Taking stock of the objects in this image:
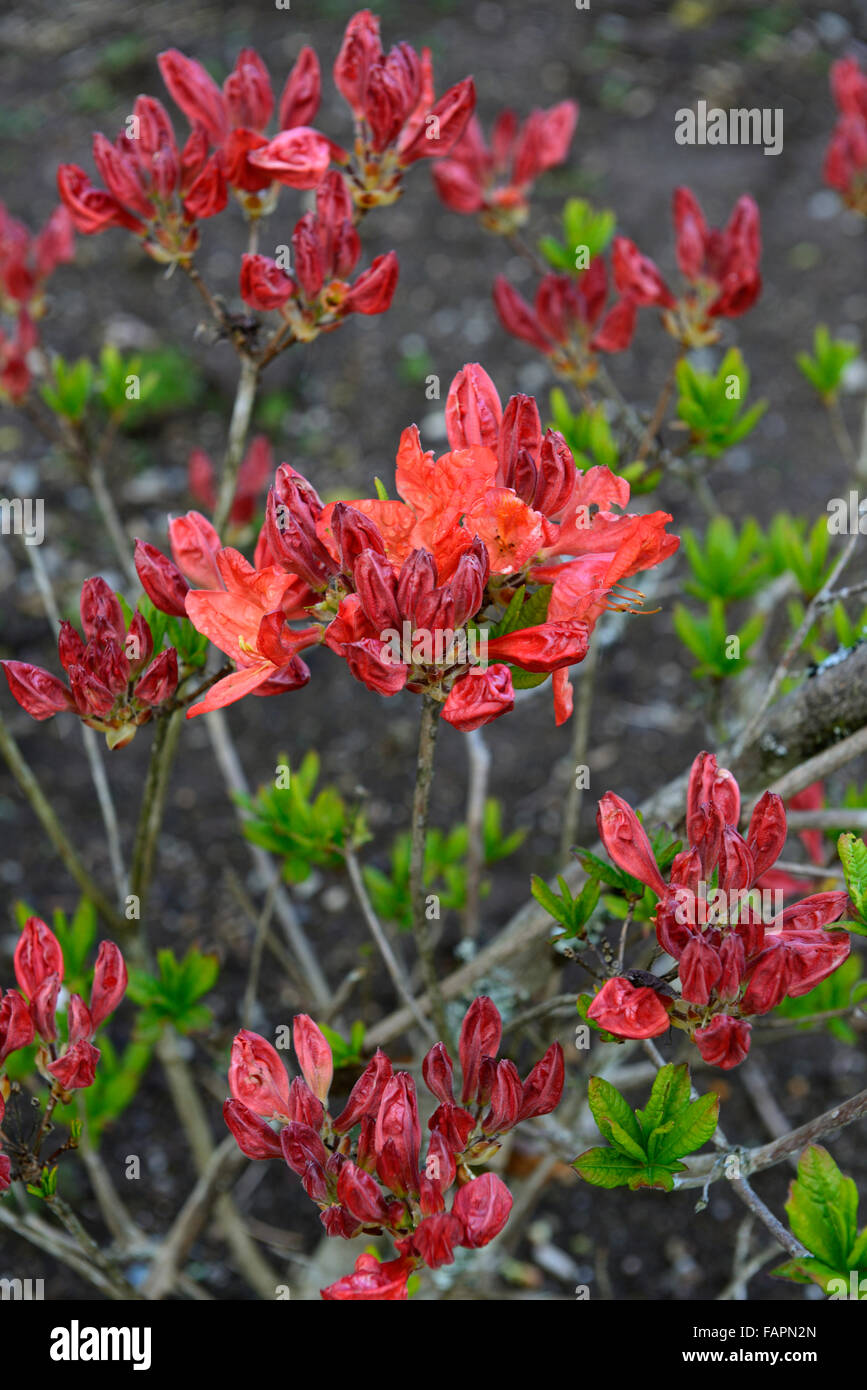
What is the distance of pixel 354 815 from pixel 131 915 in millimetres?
361

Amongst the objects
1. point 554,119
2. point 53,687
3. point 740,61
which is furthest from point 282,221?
point 53,687

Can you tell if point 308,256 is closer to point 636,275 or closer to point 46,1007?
point 636,275

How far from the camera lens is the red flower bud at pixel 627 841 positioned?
1160 mm

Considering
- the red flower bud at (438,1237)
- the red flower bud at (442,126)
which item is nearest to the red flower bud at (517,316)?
the red flower bud at (442,126)

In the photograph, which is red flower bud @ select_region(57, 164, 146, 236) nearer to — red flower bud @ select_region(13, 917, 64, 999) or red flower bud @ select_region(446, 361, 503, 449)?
red flower bud @ select_region(446, 361, 503, 449)

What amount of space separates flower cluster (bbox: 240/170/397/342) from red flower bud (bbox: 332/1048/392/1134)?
843 mm

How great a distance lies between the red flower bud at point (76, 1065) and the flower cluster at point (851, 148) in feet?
6.25

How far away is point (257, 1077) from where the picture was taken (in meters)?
1.21

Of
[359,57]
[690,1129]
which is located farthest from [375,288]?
[690,1129]

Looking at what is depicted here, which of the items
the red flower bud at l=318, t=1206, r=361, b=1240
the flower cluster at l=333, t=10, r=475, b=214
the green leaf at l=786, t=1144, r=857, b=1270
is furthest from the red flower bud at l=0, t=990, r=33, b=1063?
the flower cluster at l=333, t=10, r=475, b=214

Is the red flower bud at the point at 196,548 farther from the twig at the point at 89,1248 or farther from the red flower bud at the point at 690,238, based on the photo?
the red flower bud at the point at 690,238

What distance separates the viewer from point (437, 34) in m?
5.11

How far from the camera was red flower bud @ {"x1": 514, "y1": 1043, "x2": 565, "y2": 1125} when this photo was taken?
1176mm

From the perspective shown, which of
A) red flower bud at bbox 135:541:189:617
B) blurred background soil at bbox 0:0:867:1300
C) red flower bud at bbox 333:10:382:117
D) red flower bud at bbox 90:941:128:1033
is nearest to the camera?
red flower bud at bbox 135:541:189:617
